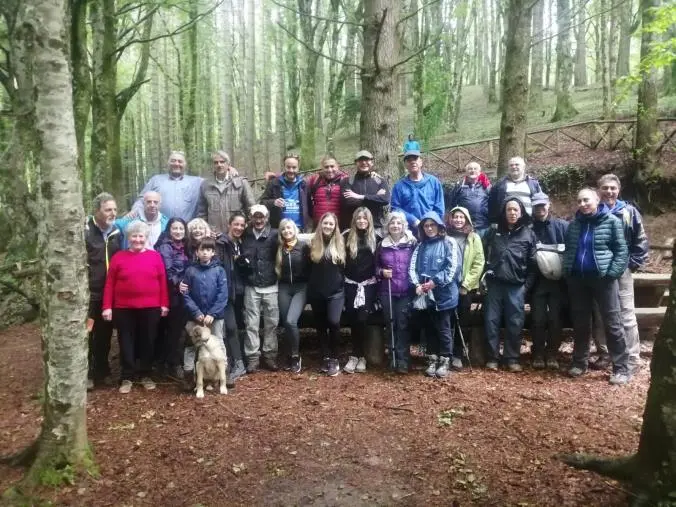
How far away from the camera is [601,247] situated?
211 inches

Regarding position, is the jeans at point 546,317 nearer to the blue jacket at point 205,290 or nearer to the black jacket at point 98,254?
the blue jacket at point 205,290

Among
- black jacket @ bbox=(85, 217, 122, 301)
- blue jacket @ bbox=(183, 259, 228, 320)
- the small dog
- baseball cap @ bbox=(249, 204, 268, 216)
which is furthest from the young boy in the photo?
black jacket @ bbox=(85, 217, 122, 301)

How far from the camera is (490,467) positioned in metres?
3.84

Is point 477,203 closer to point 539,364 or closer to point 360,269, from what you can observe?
point 360,269

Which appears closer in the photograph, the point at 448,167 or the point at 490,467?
the point at 490,467

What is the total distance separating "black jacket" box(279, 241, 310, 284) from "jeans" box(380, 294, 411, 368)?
99 centimetres

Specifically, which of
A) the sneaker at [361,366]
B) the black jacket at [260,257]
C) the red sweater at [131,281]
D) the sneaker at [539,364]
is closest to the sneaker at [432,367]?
the sneaker at [361,366]

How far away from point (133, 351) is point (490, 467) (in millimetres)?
3887

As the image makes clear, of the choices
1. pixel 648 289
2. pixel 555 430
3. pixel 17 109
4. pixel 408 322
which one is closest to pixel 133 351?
pixel 408 322

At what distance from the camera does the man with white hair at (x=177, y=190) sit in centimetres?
630

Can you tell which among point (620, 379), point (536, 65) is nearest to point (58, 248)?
point (620, 379)

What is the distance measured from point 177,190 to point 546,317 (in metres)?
4.64

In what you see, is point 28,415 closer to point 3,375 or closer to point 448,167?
point 3,375

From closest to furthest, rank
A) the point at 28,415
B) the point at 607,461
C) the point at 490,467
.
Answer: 1. the point at 607,461
2. the point at 490,467
3. the point at 28,415
